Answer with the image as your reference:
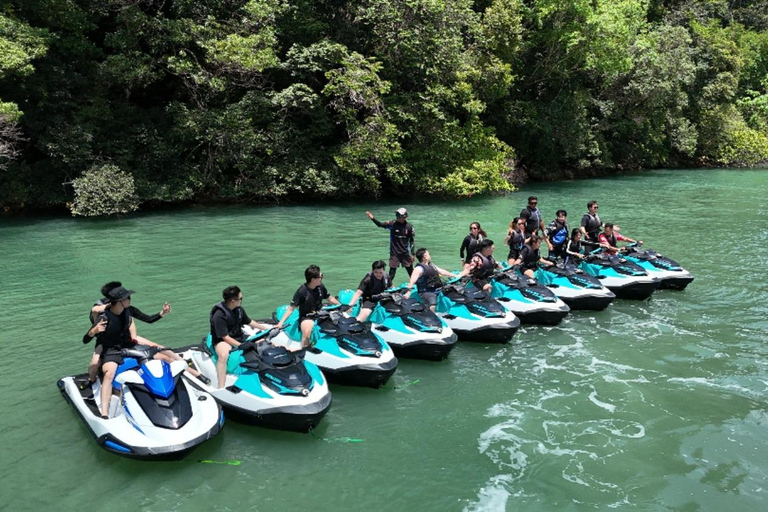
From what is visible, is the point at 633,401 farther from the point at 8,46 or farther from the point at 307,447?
the point at 8,46

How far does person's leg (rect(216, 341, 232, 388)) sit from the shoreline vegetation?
14682mm

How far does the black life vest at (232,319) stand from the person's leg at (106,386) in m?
1.17

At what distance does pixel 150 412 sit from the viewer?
583cm

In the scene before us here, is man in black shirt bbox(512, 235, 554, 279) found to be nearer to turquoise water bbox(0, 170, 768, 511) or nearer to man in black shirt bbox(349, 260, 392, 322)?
turquoise water bbox(0, 170, 768, 511)

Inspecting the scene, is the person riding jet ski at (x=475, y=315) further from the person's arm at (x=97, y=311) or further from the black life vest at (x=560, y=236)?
the person's arm at (x=97, y=311)

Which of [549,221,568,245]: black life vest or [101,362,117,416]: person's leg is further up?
[549,221,568,245]: black life vest

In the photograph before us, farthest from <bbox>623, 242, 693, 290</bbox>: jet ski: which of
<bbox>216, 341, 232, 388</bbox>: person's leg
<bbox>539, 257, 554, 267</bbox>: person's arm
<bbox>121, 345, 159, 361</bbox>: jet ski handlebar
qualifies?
<bbox>121, 345, 159, 361</bbox>: jet ski handlebar

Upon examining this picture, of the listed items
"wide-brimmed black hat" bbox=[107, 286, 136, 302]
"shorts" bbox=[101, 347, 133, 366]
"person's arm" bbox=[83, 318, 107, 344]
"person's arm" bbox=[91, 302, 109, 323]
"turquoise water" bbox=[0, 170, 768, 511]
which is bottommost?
"turquoise water" bbox=[0, 170, 768, 511]

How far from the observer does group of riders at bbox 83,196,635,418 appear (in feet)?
21.1

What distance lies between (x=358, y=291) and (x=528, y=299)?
3.00 meters

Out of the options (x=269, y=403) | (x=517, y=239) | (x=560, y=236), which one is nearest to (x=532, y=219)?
(x=560, y=236)

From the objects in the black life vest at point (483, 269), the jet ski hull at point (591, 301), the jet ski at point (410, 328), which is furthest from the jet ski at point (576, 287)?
the jet ski at point (410, 328)

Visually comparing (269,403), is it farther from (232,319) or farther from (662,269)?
(662,269)

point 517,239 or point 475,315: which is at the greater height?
point 517,239
